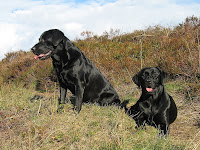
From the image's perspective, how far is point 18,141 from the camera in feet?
8.77

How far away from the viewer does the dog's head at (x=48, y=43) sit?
3.89m

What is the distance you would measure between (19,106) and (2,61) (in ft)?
34.6

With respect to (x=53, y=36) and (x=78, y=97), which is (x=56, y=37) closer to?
(x=53, y=36)

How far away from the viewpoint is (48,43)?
3930mm

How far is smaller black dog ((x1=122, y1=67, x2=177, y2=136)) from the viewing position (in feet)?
12.1

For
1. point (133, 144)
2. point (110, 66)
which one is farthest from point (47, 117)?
point (110, 66)

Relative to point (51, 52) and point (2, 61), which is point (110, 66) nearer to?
point (51, 52)

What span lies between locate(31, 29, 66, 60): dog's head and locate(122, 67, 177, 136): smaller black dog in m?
1.56

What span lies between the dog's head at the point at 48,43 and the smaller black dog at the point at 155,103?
1.56 meters

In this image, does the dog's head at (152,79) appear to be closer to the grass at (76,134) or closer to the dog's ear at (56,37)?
the grass at (76,134)

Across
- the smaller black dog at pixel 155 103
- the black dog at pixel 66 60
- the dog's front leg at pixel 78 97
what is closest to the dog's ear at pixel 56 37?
the black dog at pixel 66 60

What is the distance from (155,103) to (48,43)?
2079 millimetres

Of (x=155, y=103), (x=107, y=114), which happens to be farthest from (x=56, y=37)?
(x=155, y=103)

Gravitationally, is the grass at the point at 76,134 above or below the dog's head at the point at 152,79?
below
